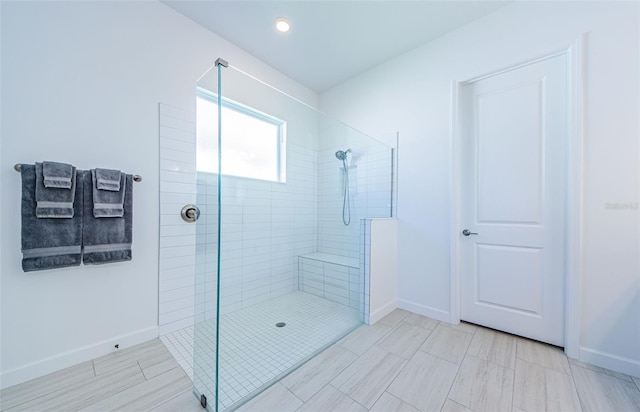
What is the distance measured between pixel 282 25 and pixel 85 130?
69.4 inches

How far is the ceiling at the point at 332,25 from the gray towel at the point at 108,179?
1.46 metres

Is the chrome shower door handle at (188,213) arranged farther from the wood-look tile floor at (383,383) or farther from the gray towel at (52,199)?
the wood-look tile floor at (383,383)

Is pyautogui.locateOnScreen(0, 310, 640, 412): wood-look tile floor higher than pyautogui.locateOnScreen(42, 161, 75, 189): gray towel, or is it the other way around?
pyautogui.locateOnScreen(42, 161, 75, 189): gray towel

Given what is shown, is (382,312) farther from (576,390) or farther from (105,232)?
(105,232)

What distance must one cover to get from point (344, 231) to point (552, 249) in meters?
1.64

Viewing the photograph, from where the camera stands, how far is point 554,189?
1.84m

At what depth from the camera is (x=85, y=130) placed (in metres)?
1.67

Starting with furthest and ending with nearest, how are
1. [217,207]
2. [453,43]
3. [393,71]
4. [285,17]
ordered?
[393,71] < [453,43] < [285,17] < [217,207]

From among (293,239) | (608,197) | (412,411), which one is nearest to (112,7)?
(293,239)

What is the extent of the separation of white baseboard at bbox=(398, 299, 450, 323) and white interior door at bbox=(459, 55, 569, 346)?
0.17 metres

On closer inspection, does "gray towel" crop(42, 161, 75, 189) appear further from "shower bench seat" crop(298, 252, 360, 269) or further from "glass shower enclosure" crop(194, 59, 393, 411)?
"shower bench seat" crop(298, 252, 360, 269)

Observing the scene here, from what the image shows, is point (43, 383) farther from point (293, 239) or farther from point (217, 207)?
point (293, 239)

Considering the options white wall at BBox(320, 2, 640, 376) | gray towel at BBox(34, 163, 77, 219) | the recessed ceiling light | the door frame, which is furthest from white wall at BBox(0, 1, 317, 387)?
the door frame

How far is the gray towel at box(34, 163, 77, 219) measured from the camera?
4.78ft
